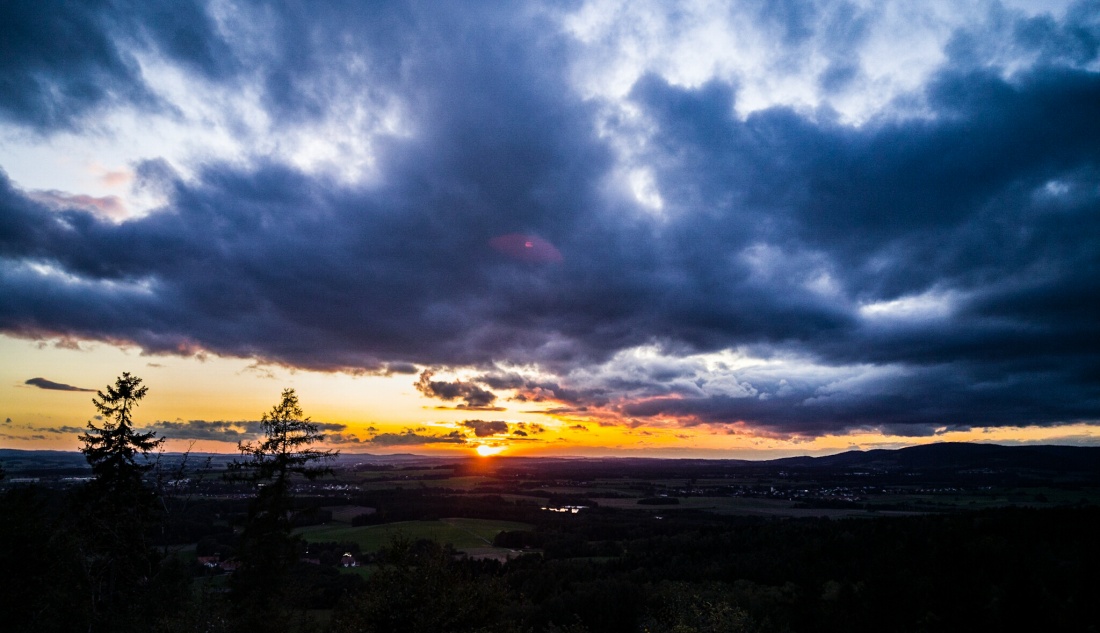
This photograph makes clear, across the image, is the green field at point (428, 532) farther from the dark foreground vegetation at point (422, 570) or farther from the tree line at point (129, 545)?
the tree line at point (129, 545)

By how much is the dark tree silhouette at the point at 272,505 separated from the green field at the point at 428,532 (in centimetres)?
7672

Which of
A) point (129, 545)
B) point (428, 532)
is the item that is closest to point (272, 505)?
point (129, 545)

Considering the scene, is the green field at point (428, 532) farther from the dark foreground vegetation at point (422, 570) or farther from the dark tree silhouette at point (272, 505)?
the dark tree silhouette at point (272, 505)

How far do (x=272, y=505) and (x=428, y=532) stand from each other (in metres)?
114

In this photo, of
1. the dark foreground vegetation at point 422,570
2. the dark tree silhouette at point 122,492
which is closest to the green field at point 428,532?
the dark foreground vegetation at point 422,570

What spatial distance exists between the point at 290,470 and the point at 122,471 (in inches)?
694

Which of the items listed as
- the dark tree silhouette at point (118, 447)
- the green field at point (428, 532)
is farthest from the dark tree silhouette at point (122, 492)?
the green field at point (428, 532)

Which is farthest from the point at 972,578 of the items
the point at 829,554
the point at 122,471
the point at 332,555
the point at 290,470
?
the point at 332,555

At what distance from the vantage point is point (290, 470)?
4828 centimetres

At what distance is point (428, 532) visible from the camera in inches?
5950

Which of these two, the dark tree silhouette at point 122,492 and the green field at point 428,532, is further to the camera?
the green field at point 428,532

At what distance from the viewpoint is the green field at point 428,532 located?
135 m

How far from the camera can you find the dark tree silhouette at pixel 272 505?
44031 millimetres

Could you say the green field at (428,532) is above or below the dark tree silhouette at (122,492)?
below
